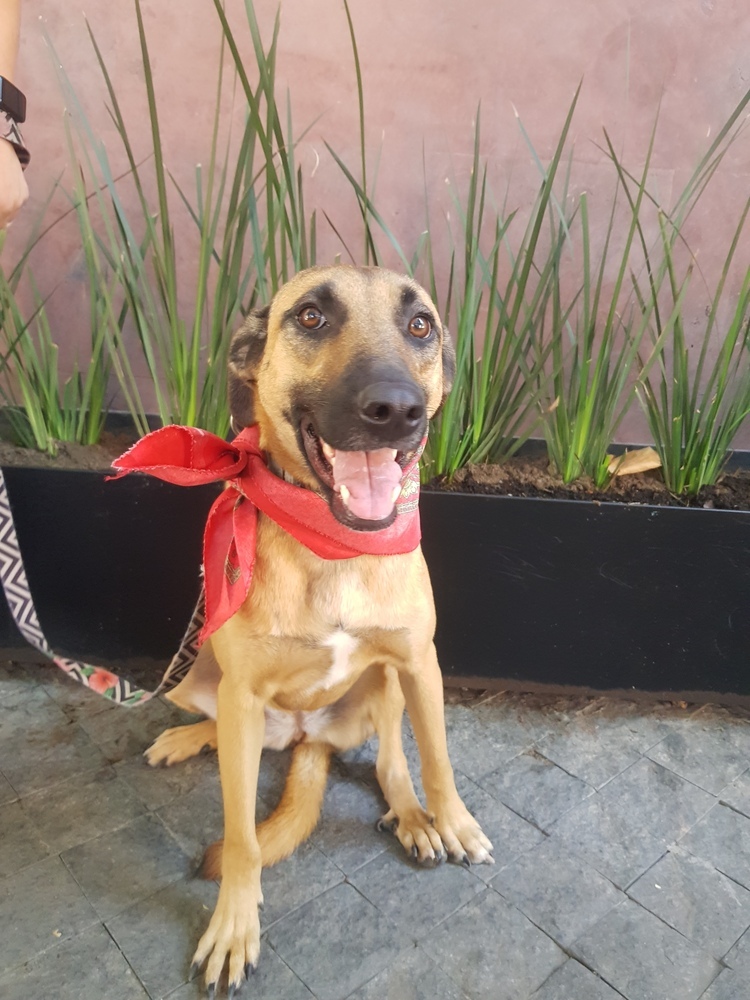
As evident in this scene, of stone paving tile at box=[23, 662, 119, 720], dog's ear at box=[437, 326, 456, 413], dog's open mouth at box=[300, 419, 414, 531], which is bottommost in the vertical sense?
stone paving tile at box=[23, 662, 119, 720]

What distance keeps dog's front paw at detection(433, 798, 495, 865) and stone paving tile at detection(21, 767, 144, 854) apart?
0.74 meters

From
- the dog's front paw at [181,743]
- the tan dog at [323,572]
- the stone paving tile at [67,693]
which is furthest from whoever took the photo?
the stone paving tile at [67,693]

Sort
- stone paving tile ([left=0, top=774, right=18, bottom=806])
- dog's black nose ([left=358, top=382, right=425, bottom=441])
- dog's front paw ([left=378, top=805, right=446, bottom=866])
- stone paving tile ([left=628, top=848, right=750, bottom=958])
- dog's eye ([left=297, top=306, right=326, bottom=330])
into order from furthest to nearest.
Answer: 1. stone paving tile ([left=0, top=774, right=18, bottom=806])
2. dog's front paw ([left=378, top=805, right=446, bottom=866])
3. stone paving tile ([left=628, top=848, right=750, bottom=958])
4. dog's eye ([left=297, top=306, right=326, bottom=330])
5. dog's black nose ([left=358, top=382, right=425, bottom=441])

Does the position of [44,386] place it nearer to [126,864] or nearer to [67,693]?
[67,693]

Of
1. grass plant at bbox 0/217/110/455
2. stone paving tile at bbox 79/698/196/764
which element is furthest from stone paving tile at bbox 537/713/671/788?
grass plant at bbox 0/217/110/455

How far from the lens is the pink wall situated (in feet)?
7.27

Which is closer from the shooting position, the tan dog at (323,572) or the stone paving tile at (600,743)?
the tan dog at (323,572)

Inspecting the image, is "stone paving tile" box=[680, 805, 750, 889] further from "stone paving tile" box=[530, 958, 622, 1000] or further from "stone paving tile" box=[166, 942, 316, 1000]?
"stone paving tile" box=[166, 942, 316, 1000]

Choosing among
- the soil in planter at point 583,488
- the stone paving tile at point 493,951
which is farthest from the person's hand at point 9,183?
the stone paving tile at point 493,951

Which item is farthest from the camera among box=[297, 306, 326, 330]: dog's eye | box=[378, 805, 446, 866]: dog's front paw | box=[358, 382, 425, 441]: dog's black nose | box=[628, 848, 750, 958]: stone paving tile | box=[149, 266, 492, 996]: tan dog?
box=[378, 805, 446, 866]: dog's front paw

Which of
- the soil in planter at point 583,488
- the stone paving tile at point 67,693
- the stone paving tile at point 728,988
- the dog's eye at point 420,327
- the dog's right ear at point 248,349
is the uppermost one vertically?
the dog's eye at point 420,327

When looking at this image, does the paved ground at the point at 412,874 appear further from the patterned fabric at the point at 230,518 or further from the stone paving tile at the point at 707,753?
the patterned fabric at the point at 230,518

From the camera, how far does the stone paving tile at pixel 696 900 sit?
4.50 ft

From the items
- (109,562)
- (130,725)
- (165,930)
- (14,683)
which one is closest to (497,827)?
(165,930)
